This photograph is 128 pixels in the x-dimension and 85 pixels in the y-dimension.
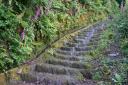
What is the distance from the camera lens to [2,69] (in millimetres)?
6684

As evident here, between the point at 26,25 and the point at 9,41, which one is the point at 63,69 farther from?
the point at 9,41

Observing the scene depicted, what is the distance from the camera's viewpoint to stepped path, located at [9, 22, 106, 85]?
280 inches

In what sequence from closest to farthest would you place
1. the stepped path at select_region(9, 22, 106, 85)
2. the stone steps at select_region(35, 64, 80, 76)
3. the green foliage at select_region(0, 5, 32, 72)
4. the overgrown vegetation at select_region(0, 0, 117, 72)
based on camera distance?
the green foliage at select_region(0, 5, 32, 72), the overgrown vegetation at select_region(0, 0, 117, 72), the stepped path at select_region(9, 22, 106, 85), the stone steps at select_region(35, 64, 80, 76)

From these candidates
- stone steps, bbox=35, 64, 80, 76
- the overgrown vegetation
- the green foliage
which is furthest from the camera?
stone steps, bbox=35, 64, 80, 76

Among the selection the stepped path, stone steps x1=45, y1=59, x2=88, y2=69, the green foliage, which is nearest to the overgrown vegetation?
the green foliage

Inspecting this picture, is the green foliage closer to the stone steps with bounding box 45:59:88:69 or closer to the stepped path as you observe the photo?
the stepped path

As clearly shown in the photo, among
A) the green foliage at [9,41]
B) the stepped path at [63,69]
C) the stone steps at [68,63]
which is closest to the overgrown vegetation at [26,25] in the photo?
the green foliage at [9,41]

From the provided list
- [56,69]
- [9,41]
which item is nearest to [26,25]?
[9,41]

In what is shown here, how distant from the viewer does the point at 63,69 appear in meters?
7.68

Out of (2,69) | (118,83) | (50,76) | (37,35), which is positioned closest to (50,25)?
(37,35)

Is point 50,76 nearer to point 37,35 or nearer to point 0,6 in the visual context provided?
point 37,35

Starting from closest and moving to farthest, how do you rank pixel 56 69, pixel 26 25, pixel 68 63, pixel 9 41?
pixel 9 41 < pixel 26 25 < pixel 56 69 < pixel 68 63

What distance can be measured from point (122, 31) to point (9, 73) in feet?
13.1

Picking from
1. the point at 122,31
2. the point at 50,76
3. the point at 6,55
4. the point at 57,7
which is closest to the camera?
the point at 6,55
